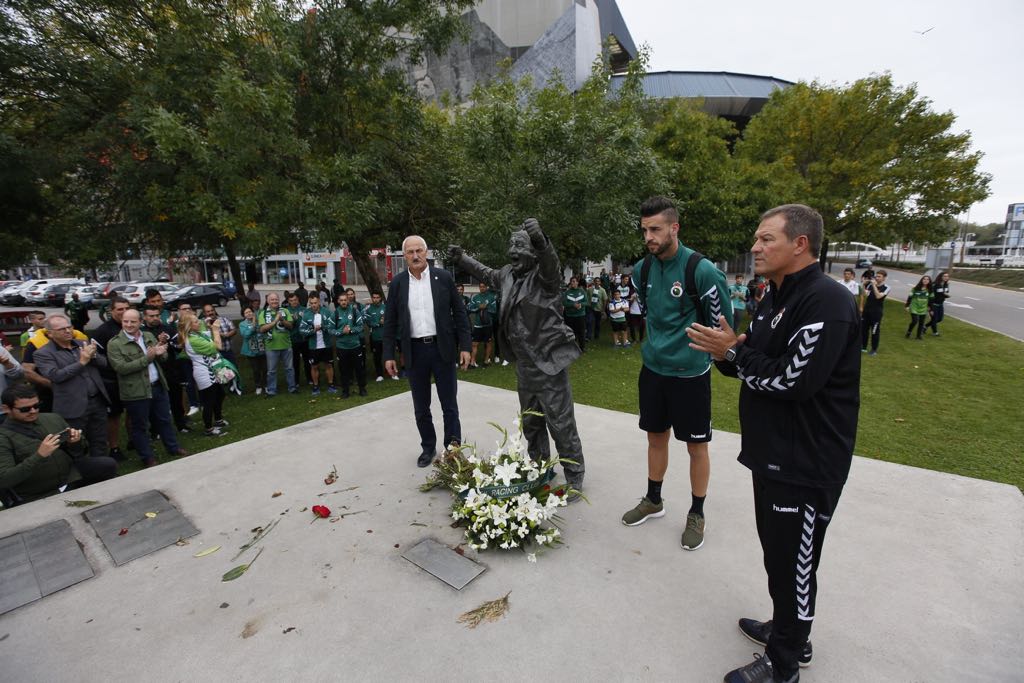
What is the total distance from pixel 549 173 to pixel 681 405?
7.83 meters

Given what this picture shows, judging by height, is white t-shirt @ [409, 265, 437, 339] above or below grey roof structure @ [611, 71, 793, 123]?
below

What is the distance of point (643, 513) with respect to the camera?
3.47 meters

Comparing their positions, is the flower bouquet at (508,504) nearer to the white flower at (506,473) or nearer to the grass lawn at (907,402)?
the white flower at (506,473)

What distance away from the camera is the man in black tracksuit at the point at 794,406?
6.11 ft

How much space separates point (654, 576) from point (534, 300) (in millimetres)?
2025

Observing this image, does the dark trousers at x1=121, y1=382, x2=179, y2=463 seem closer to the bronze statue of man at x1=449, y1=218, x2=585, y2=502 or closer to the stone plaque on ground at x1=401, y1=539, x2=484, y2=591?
the stone plaque on ground at x1=401, y1=539, x2=484, y2=591

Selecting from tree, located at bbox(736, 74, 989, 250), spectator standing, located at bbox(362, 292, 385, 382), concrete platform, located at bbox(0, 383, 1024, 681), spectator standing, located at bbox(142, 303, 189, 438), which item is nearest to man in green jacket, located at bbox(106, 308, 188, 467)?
spectator standing, located at bbox(142, 303, 189, 438)

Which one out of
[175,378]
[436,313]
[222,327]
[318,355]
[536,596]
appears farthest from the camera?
[318,355]

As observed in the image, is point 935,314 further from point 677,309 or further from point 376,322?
point 376,322

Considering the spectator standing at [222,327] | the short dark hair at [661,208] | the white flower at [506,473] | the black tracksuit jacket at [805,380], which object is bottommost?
the white flower at [506,473]

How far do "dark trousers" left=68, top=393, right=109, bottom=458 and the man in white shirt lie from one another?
3162 mm

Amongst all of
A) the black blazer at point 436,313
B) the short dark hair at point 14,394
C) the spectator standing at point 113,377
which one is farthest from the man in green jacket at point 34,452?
the black blazer at point 436,313

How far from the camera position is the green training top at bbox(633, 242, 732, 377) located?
2963 millimetres

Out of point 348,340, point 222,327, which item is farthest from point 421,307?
point 222,327
